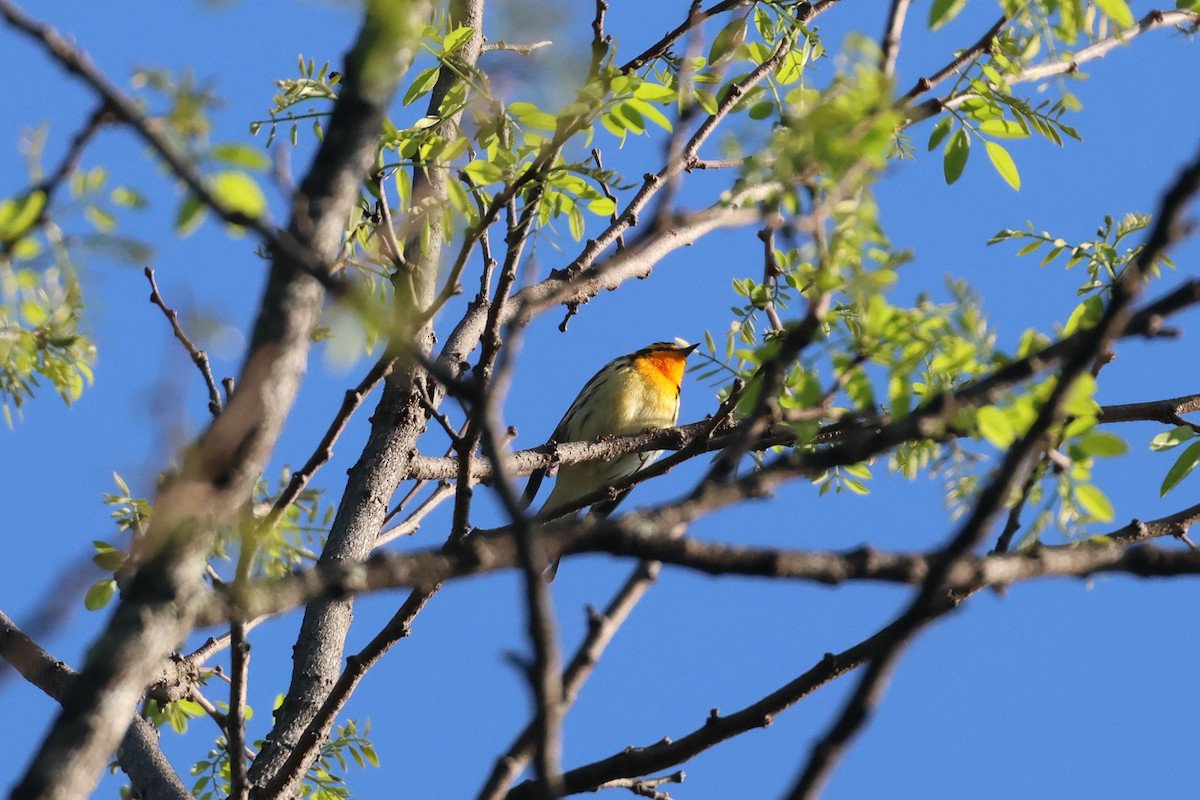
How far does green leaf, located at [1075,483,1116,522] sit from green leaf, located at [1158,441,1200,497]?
982mm

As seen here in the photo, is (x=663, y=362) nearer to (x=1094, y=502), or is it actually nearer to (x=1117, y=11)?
(x=1117, y=11)

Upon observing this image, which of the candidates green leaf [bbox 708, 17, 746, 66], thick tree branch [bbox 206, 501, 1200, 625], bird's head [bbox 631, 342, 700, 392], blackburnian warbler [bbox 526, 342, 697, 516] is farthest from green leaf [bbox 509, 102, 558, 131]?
bird's head [bbox 631, 342, 700, 392]

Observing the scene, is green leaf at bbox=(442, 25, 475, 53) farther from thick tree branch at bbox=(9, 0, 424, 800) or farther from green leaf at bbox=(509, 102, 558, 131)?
thick tree branch at bbox=(9, 0, 424, 800)

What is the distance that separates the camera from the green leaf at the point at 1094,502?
2.11 metres

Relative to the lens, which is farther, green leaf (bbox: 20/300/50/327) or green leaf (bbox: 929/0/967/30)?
green leaf (bbox: 20/300/50/327)

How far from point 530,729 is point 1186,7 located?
350cm

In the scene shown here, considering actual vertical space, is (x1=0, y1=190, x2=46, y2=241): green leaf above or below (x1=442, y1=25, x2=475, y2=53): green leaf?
below

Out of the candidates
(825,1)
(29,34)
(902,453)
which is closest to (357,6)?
(29,34)

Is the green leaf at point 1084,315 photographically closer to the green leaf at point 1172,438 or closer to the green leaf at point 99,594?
the green leaf at point 1172,438

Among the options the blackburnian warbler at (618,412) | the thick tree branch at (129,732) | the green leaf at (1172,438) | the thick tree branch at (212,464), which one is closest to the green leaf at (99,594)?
the thick tree branch at (129,732)

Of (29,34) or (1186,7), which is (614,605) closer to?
(29,34)

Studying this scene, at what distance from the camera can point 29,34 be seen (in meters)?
1.75

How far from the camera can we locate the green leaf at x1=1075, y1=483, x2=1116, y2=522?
2.11 m

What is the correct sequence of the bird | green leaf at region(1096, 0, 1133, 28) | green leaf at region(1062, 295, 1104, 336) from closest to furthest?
1. green leaf at region(1096, 0, 1133, 28)
2. green leaf at region(1062, 295, 1104, 336)
3. the bird
